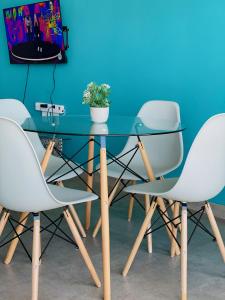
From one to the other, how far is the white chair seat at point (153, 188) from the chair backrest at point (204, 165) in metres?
0.16

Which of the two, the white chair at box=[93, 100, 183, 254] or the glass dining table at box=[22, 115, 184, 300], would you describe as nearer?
the glass dining table at box=[22, 115, 184, 300]

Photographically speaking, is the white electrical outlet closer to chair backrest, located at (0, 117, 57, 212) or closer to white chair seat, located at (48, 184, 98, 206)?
white chair seat, located at (48, 184, 98, 206)

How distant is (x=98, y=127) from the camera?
239 centimetres

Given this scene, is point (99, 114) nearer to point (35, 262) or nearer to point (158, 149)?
point (158, 149)

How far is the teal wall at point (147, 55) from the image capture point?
10.4 ft

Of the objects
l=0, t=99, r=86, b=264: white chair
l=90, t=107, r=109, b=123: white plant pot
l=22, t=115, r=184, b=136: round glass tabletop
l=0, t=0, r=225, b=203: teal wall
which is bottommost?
l=0, t=99, r=86, b=264: white chair

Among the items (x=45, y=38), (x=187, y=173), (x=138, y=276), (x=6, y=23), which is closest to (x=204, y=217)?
(x=138, y=276)

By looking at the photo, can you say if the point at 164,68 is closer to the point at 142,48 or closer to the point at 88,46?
the point at 142,48

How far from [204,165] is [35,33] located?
306cm

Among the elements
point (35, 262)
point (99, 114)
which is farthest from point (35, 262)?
point (99, 114)

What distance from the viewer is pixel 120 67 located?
3857mm

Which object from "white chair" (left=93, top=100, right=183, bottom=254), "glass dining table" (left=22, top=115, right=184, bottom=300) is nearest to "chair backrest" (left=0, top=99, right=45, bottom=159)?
"glass dining table" (left=22, top=115, right=184, bottom=300)

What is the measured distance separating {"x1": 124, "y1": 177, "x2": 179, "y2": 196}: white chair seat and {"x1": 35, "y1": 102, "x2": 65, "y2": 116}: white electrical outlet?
2.24 metres

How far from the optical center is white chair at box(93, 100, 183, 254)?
280 cm
